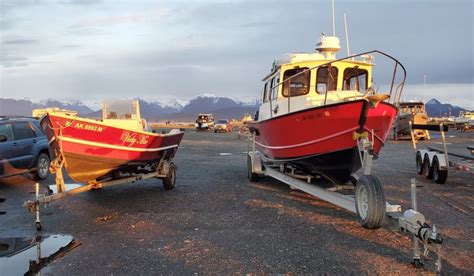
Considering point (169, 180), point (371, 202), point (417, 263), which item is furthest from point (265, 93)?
point (417, 263)

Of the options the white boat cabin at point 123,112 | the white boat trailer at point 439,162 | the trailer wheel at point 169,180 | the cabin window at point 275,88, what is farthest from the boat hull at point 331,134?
the white boat cabin at point 123,112

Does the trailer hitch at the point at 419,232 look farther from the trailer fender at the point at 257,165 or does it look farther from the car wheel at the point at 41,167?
the car wheel at the point at 41,167

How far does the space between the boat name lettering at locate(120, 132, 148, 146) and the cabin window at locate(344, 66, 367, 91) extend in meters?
4.60

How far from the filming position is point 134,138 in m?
9.31

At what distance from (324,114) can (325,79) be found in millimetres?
2497

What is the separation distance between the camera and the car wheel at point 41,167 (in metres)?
12.2

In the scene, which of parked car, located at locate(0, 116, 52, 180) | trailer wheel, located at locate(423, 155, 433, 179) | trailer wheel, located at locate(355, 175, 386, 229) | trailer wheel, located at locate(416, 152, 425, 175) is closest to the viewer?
trailer wheel, located at locate(355, 175, 386, 229)

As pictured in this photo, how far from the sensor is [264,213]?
812 centimetres

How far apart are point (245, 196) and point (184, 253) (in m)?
4.06

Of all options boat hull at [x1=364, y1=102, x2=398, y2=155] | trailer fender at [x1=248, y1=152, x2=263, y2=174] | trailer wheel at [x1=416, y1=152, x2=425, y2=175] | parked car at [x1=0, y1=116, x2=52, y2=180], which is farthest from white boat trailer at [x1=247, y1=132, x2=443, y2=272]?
parked car at [x1=0, y1=116, x2=52, y2=180]

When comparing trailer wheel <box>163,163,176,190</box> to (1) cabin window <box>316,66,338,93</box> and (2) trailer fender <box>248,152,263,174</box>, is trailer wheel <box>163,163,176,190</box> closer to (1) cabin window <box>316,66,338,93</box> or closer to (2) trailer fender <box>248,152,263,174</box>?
(2) trailer fender <box>248,152,263,174</box>

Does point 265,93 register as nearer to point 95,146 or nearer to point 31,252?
point 95,146

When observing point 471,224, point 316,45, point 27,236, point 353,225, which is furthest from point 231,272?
point 316,45

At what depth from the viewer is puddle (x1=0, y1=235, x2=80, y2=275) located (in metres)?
5.27
